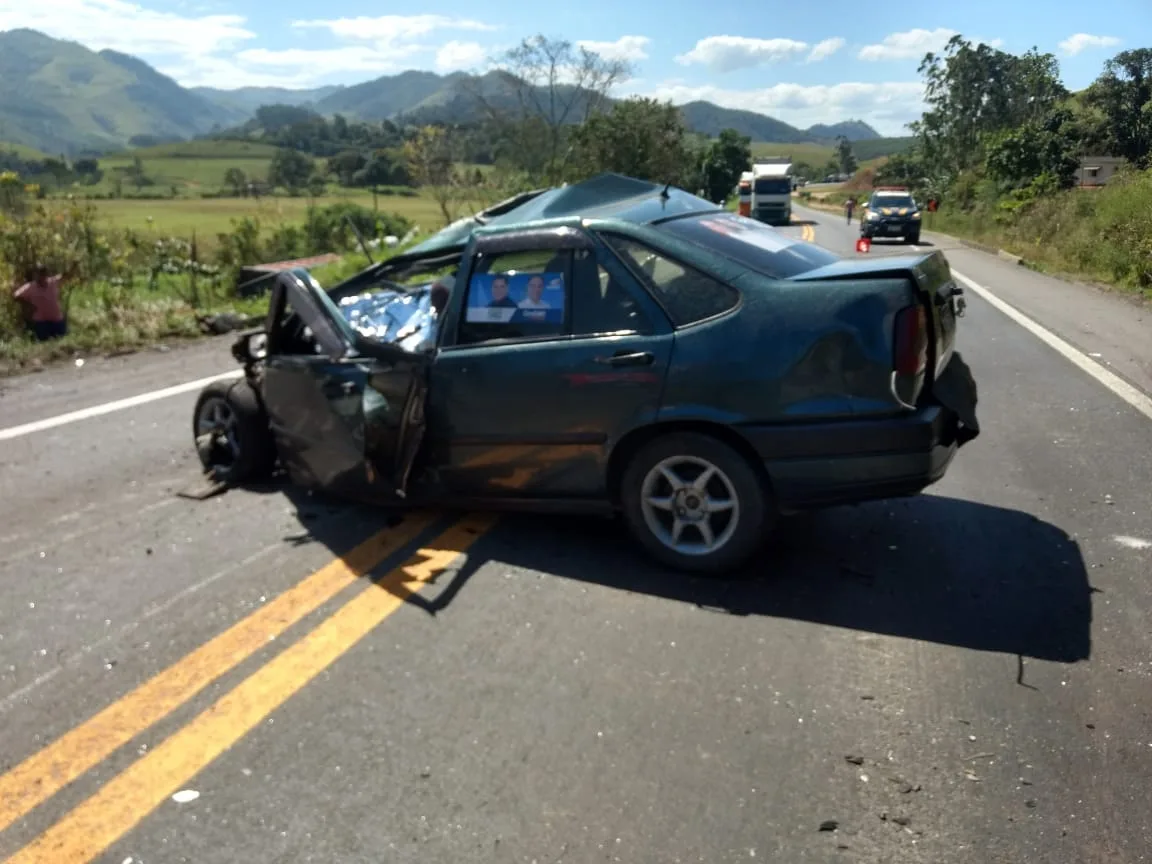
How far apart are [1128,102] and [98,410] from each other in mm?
47296

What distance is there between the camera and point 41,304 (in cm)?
1230

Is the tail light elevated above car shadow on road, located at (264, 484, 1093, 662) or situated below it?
above

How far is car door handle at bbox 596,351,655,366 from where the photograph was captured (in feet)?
15.1

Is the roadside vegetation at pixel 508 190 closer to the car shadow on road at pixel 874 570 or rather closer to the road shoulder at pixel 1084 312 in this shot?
the road shoulder at pixel 1084 312

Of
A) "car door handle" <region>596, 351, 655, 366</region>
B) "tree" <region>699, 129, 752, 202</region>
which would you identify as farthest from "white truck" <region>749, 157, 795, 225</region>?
"car door handle" <region>596, 351, 655, 366</region>

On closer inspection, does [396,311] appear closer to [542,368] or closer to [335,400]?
[335,400]

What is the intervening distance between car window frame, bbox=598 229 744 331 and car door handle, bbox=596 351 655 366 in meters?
0.17

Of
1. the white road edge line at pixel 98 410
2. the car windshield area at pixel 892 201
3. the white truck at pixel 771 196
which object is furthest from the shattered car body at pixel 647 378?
the white truck at pixel 771 196

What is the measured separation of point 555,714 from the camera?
3508 mm

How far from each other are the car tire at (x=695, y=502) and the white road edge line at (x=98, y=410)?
15.4ft

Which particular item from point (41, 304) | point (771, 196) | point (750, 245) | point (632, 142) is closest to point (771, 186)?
point (771, 196)

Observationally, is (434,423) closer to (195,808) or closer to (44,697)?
(44,697)

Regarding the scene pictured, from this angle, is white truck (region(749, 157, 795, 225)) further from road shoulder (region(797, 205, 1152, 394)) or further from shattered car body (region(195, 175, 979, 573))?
shattered car body (region(195, 175, 979, 573))

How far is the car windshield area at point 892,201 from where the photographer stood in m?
35.3
